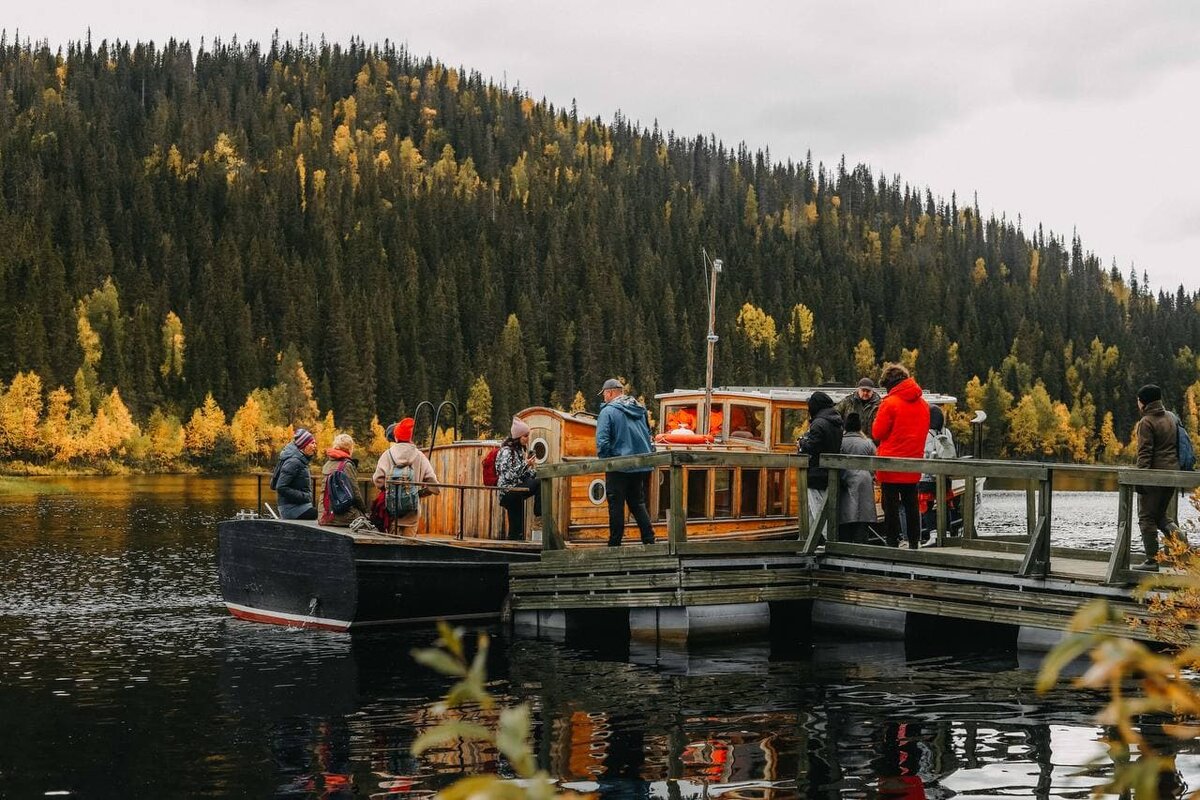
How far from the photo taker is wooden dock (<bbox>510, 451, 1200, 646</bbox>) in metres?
14.6

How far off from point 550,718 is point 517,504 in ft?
22.2

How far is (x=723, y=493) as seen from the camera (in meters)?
19.2

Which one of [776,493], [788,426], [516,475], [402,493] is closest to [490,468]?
[516,475]

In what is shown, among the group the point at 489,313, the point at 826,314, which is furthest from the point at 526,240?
the point at 826,314

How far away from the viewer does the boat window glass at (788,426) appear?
68.1ft

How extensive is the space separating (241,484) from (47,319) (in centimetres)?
5629

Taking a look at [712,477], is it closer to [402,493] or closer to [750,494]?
[750,494]

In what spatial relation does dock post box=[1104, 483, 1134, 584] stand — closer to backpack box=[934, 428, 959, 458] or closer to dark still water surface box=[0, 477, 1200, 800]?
dark still water surface box=[0, 477, 1200, 800]

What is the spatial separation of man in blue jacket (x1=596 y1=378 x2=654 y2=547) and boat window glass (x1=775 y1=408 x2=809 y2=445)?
4.30m

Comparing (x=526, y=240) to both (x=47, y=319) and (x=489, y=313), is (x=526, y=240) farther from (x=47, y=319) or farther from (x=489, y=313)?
(x=47, y=319)

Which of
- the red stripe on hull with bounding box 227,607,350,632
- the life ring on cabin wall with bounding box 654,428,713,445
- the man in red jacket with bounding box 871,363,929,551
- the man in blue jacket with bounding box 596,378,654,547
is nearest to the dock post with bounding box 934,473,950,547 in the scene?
the man in red jacket with bounding box 871,363,929,551

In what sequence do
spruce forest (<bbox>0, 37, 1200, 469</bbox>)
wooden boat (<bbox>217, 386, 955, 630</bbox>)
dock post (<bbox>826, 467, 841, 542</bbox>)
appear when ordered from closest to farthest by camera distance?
1. dock post (<bbox>826, 467, 841, 542</bbox>)
2. wooden boat (<bbox>217, 386, 955, 630</bbox>)
3. spruce forest (<bbox>0, 37, 1200, 469</bbox>)

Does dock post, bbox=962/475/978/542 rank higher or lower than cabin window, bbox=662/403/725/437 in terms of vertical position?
lower

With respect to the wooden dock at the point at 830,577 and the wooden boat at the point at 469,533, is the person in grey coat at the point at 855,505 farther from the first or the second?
the wooden boat at the point at 469,533
